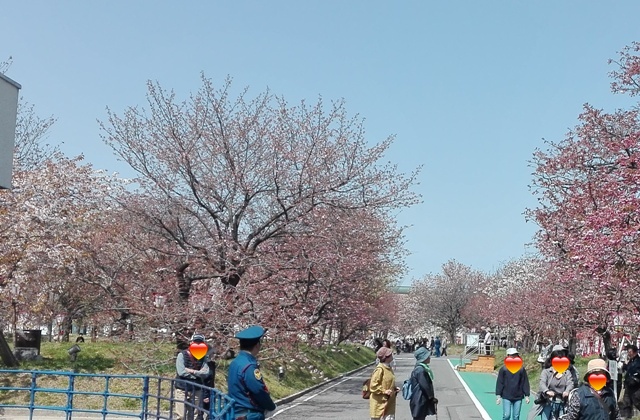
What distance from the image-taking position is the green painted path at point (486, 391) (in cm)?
2024

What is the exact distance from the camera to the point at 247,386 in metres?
6.95

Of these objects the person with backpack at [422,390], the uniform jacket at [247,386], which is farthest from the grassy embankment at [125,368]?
the uniform jacket at [247,386]

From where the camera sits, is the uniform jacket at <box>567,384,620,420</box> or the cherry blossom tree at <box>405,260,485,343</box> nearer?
the uniform jacket at <box>567,384,620,420</box>

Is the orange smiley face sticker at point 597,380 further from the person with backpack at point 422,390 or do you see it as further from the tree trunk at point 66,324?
the tree trunk at point 66,324

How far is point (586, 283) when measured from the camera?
2202 centimetres

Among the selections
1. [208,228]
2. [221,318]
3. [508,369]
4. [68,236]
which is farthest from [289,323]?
[508,369]

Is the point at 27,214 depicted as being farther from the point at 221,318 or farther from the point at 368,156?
the point at 368,156

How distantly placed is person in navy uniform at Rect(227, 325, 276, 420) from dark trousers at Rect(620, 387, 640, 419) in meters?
10.8

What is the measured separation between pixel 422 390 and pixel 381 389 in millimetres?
583

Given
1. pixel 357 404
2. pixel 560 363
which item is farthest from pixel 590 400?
pixel 357 404

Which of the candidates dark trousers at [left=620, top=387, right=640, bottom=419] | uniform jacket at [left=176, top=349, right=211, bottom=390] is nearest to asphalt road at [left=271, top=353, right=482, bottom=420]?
dark trousers at [left=620, top=387, right=640, bottom=419]

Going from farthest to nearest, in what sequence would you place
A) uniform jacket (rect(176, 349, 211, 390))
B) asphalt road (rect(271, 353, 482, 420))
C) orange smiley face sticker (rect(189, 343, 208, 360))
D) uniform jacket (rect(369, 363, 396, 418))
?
asphalt road (rect(271, 353, 482, 420))
orange smiley face sticker (rect(189, 343, 208, 360))
uniform jacket (rect(176, 349, 211, 390))
uniform jacket (rect(369, 363, 396, 418))

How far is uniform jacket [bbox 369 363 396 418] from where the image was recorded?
37.2ft

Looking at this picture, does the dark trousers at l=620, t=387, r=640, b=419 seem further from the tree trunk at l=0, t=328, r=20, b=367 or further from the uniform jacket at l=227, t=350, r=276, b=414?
the tree trunk at l=0, t=328, r=20, b=367
